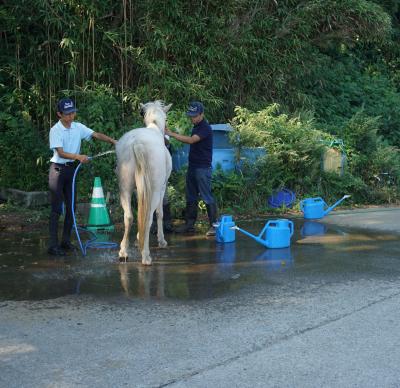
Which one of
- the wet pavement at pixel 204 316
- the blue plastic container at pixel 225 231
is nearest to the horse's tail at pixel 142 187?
the wet pavement at pixel 204 316

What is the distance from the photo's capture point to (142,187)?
22.5ft

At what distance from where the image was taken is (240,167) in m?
10.6

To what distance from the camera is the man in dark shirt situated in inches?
333

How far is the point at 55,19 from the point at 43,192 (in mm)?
2928

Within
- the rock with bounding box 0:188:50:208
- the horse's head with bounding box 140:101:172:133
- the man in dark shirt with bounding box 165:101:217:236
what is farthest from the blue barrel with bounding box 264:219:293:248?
the rock with bounding box 0:188:50:208

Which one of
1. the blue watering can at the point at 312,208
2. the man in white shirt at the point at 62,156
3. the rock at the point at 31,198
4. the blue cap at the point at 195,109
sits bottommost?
the blue watering can at the point at 312,208

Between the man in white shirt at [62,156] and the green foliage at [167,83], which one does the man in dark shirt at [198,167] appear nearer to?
the green foliage at [167,83]

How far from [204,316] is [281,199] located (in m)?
5.90

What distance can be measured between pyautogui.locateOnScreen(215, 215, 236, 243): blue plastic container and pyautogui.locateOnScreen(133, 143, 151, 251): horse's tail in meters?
1.36

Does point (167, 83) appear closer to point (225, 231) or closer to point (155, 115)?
point (155, 115)

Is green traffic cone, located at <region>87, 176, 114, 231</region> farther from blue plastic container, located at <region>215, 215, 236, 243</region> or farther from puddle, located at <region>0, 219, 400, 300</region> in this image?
blue plastic container, located at <region>215, 215, 236, 243</region>

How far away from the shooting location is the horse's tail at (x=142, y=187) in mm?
6816

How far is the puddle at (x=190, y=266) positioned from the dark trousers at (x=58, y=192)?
314 millimetres

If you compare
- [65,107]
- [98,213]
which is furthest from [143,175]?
[98,213]
